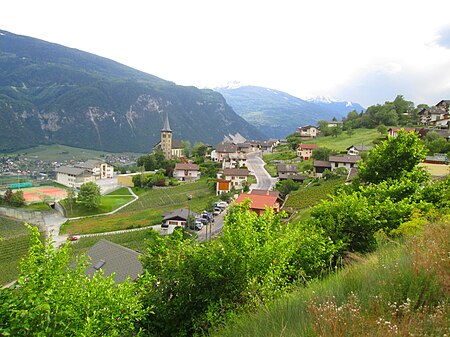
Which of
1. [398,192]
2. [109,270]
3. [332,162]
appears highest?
[398,192]

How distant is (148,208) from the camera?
154 feet

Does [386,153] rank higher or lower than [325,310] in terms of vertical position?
higher

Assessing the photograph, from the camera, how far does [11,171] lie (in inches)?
3812

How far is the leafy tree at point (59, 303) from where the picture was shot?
4.24m

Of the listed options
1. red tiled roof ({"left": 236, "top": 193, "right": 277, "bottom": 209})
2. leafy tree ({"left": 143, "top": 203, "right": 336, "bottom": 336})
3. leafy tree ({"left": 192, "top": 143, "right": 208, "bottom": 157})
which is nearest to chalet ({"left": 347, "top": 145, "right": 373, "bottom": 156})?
red tiled roof ({"left": 236, "top": 193, "right": 277, "bottom": 209})

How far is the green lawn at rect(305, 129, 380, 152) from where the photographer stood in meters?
58.7

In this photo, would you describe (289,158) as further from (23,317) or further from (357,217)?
(23,317)

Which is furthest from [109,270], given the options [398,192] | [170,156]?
[170,156]

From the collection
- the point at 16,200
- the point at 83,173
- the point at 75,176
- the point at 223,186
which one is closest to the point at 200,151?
the point at 83,173

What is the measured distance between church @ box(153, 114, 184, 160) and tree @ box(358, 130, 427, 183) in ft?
226

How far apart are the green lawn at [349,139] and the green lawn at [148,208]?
87.0 ft

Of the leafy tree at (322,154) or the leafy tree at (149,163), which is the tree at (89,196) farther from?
the leafy tree at (322,154)

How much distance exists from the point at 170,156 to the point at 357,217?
75487 millimetres

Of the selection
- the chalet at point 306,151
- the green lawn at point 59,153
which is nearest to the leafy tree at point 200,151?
the chalet at point 306,151
